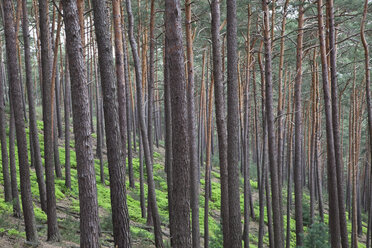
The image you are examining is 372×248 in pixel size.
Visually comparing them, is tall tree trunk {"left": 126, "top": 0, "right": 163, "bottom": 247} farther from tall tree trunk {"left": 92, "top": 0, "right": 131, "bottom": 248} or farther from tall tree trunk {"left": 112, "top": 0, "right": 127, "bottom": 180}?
tall tree trunk {"left": 92, "top": 0, "right": 131, "bottom": 248}

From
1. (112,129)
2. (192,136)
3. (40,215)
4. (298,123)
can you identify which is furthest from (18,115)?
(298,123)

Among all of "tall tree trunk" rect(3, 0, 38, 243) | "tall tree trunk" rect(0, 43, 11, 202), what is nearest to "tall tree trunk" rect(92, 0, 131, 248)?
"tall tree trunk" rect(3, 0, 38, 243)

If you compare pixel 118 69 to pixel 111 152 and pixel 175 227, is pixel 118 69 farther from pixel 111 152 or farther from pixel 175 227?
pixel 175 227

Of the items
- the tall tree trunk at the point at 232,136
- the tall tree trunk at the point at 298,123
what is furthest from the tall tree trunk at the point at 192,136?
the tall tree trunk at the point at 298,123

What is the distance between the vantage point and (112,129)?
688cm

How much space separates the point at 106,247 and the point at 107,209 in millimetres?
4985

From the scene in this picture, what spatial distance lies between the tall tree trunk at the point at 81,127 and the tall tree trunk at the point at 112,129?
127cm

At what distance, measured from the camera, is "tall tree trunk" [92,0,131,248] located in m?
6.87

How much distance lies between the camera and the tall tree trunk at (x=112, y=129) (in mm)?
6871

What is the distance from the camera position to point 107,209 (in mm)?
14602

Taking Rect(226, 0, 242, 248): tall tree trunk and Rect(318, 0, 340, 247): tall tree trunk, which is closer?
Rect(226, 0, 242, 248): tall tree trunk

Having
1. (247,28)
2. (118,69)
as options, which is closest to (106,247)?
(118,69)

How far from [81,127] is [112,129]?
1.37m

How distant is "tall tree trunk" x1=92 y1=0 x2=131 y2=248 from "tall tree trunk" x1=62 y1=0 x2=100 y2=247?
1.27 m
